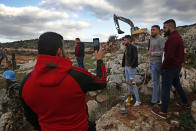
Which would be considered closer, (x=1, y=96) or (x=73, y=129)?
(x=73, y=129)

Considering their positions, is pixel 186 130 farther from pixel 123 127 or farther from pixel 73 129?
pixel 73 129

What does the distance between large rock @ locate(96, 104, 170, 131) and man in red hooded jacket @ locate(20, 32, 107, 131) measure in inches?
81.0

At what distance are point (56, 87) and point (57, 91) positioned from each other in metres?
0.04

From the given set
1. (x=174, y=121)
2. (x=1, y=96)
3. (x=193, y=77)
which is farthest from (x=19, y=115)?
(x=193, y=77)

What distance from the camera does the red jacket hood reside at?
1203 millimetres

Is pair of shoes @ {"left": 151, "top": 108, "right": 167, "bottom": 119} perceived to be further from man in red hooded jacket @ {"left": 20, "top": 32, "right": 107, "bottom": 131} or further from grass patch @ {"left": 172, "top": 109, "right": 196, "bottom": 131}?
→ man in red hooded jacket @ {"left": 20, "top": 32, "right": 107, "bottom": 131}

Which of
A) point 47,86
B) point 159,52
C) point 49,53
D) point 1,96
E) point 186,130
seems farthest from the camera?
point 1,96

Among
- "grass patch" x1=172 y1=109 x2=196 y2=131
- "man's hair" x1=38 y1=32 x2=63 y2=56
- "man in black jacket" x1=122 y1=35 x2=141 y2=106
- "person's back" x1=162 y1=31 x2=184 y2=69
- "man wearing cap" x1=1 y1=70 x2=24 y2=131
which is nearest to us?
"man's hair" x1=38 y1=32 x2=63 y2=56

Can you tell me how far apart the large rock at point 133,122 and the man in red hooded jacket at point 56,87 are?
6.75ft

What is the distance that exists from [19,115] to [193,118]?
4549mm

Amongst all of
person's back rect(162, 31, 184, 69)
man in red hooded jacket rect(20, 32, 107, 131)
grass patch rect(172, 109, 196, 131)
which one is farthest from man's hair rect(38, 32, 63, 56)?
grass patch rect(172, 109, 196, 131)

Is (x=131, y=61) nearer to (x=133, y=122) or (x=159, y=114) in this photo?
(x=159, y=114)

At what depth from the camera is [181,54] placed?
10.4 feet

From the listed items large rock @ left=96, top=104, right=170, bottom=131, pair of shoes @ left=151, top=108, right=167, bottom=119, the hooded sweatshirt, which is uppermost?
the hooded sweatshirt
